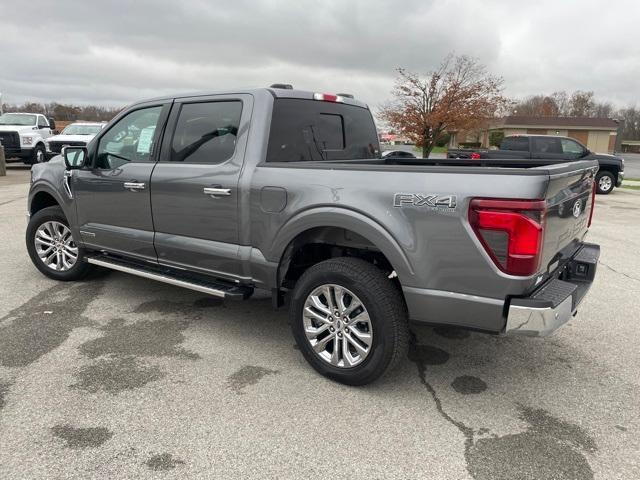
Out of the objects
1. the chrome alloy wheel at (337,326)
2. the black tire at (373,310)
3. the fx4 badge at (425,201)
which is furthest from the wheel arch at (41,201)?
the fx4 badge at (425,201)

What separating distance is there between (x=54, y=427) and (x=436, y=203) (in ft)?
7.80

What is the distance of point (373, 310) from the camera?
300 centimetres

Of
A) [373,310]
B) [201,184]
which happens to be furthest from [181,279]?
[373,310]

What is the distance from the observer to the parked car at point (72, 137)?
58.4 ft

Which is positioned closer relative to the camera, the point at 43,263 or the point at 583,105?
the point at 43,263

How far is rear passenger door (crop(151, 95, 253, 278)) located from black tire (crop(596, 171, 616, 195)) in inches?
594

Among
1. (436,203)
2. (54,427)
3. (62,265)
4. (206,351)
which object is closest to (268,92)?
(436,203)

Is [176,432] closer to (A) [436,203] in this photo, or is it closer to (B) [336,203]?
(B) [336,203]

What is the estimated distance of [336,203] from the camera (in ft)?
10.1

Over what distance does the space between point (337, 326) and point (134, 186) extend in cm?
213

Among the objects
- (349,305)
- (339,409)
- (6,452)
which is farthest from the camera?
(349,305)

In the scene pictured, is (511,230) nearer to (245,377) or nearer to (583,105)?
(245,377)

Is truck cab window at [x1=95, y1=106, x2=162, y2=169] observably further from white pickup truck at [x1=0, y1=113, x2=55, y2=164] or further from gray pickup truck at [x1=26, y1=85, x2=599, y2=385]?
white pickup truck at [x1=0, y1=113, x2=55, y2=164]

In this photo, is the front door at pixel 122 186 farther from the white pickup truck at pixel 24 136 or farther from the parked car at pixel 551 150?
the white pickup truck at pixel 24 136
